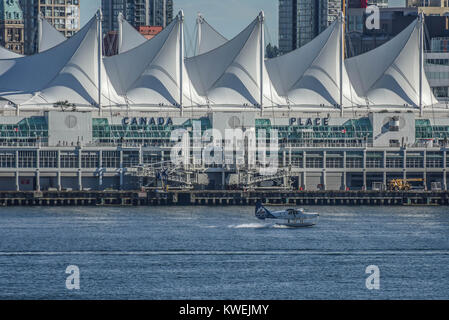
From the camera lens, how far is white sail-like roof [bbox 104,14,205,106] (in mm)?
118125

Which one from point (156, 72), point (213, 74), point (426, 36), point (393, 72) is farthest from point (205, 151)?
point (426, 36)

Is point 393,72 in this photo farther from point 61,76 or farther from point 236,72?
point 61,76

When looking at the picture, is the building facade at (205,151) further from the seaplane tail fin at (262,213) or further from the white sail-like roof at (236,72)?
the seaplane tail fin at (262,213)

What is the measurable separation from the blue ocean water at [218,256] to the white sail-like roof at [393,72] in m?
32.9

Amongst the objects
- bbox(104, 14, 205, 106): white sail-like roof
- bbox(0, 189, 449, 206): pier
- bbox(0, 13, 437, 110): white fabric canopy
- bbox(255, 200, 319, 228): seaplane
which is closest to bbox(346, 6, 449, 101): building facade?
bbox(0, 13, 437, 110): white fabric canopy

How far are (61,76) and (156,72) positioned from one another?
29.9 feet

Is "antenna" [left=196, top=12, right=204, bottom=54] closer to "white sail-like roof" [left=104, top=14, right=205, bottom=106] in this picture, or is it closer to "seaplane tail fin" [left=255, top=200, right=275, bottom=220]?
"white sail-like roof" [left=104, top=14, right=205, bottom=106]

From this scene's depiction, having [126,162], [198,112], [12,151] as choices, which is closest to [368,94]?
[198,112]

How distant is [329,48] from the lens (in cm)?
12000

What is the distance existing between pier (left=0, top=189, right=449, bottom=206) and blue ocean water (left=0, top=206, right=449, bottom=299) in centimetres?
1072

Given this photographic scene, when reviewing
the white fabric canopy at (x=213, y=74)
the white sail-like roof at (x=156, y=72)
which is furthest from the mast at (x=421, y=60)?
the white sail-like roof at (x=156, y=72)

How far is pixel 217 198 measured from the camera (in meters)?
104

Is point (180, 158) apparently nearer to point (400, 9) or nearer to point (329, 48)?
point (329, 48)
